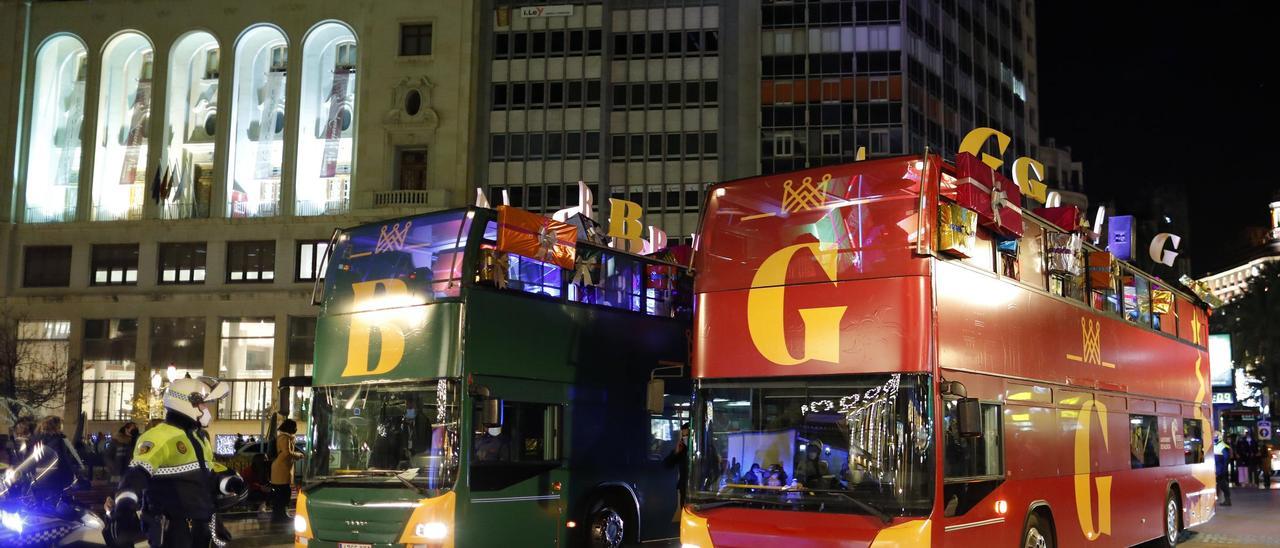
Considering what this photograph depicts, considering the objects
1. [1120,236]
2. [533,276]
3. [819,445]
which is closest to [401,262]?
[533,276]

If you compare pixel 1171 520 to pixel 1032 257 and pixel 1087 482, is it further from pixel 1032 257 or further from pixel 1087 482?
pixel 1032 257

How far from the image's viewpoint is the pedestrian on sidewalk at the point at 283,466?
743 inches

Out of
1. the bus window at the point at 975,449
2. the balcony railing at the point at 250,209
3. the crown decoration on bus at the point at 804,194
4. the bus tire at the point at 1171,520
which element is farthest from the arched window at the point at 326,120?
the bus window at the point at 975,449

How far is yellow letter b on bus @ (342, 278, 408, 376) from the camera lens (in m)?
13.0

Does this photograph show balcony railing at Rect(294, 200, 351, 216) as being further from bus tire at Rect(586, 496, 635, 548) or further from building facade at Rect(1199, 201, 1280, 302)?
building facade at Rect(1199, 201, 1280, 302)

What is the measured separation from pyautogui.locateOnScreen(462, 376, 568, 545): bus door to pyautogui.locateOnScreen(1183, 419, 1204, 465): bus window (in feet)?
32.7

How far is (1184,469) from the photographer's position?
17562mm

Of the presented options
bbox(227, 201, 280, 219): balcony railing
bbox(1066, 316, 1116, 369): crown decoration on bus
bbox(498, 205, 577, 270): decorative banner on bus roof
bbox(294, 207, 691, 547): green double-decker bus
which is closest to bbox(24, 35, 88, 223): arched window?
bbox(227, 201, 280, 219): balcony railing

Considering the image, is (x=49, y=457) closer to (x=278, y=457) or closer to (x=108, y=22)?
(x=278, y=457)

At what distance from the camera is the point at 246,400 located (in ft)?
178

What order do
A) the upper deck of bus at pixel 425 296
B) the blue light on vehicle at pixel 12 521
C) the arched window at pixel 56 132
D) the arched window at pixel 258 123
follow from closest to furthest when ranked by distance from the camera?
the blue light on vehicle at pixel 12 521 < the upper deck of bus at pixel 425 296 < the arched window at pixel 258 123 < the arched window at pixel 56 132

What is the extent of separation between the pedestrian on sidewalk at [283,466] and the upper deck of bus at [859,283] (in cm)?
1009

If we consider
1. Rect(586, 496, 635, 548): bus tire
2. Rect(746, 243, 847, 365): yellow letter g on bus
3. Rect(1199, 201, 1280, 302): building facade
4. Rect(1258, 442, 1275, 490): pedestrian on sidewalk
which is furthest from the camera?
Rect(1199, 201, 1280, 302): building facade

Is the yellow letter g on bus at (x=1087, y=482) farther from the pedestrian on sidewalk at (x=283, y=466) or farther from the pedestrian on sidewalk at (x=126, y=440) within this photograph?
the pedestrian on sidewalk at (x=126, y=440)
